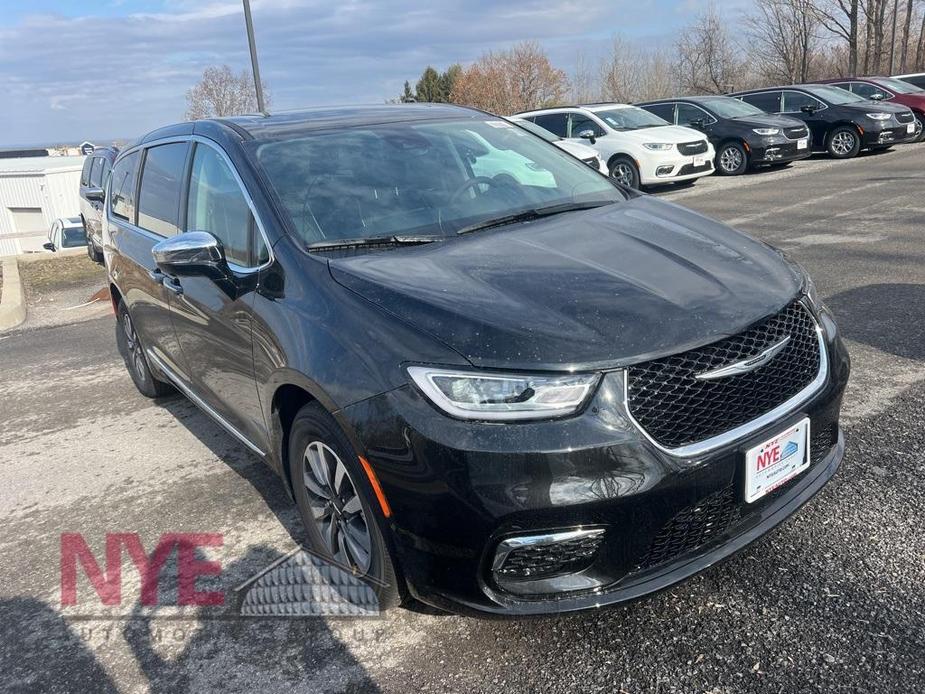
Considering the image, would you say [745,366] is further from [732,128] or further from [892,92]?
[892,92]

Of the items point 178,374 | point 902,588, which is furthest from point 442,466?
point 178,374

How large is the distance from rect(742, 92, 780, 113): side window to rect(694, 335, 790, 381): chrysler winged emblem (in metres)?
17.3

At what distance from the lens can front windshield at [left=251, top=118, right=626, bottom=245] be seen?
318cm

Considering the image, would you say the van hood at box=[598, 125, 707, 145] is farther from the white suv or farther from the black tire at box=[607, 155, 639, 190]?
the black tire at box=[607, 155, 639, 190]

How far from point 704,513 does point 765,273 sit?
0.95 meters

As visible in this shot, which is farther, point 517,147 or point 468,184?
point 517,147

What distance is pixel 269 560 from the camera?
10.6ft

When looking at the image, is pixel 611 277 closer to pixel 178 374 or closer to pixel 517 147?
pixel 517 147

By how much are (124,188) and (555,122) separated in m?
11.7

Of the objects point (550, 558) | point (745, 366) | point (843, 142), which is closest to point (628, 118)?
point (843, 142)

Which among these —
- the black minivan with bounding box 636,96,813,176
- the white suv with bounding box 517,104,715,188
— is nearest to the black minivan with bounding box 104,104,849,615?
the white suv with bounding box 517,104,715,188

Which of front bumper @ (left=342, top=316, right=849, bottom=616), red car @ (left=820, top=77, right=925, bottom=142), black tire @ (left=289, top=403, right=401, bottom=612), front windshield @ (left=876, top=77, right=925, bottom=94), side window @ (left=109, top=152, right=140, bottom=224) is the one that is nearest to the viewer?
front bumper @ (left=342, top=316, right=849, bottom=616)

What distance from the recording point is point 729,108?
16.7 meters

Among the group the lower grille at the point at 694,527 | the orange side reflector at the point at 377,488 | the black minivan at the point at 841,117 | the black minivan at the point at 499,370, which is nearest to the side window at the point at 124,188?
the black minivan at the point at 499,370
